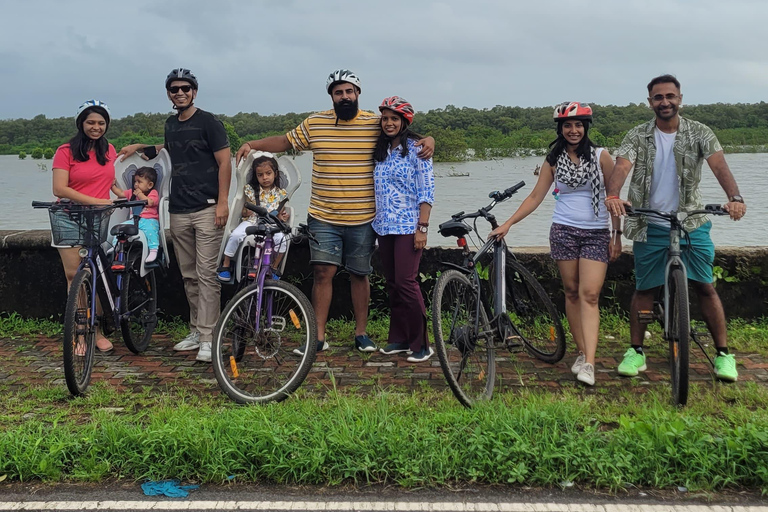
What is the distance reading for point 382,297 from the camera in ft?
22.2

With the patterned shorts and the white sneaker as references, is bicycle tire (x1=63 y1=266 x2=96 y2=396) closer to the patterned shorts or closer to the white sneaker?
the white sneaker

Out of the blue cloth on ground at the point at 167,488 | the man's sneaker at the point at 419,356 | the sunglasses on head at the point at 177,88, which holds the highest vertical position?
the sunglasses on head at the point at 177,88

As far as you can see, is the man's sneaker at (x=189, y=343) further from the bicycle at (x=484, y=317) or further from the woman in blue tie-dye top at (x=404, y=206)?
the bicycle at (x=484, y=317)

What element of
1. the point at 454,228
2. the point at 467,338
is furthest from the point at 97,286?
the point at 467,338

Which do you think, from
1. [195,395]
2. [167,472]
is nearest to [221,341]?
[195,395]

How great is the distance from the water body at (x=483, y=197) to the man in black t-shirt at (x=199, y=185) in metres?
1.04

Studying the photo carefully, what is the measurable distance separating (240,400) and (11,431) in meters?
1.28

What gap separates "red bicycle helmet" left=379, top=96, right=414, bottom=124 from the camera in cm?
537

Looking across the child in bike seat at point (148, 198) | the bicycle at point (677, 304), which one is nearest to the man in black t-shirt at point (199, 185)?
the child in bike seat at point (148, 198)

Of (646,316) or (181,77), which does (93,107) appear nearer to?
(181,77)

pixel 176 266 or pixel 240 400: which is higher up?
pixel 176 266

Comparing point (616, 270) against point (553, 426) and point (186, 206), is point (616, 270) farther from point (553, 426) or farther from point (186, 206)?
point (186, 206)

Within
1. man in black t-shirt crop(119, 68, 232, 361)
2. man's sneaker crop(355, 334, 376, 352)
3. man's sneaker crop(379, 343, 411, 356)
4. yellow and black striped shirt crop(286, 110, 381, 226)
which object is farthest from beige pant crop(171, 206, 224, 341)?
man's sneaker crop(379, 343, 411, 356)

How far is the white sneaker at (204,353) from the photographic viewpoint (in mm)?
5598
